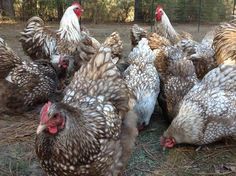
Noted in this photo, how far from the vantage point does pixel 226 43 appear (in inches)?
189

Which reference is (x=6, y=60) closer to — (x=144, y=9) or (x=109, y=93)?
(x=109, y=93)

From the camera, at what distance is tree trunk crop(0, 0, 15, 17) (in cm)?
1301

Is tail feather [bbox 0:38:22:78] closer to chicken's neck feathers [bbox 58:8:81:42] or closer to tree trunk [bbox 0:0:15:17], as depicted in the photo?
chicken's neck feathers [bbox 58:8:81:42]

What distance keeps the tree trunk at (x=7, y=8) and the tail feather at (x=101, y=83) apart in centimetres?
1039

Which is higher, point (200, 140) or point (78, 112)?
point (78, 112)

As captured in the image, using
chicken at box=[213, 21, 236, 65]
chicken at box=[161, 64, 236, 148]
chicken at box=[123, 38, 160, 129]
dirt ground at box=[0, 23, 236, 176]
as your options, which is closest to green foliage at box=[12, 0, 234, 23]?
chicken at box=[123, 38, 160, 129]

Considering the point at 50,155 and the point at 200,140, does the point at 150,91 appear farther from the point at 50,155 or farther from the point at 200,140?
the point at 50,155

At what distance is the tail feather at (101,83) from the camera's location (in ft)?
11.3

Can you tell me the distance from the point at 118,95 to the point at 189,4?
35.3 ft

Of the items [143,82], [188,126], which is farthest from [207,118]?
[143,82]

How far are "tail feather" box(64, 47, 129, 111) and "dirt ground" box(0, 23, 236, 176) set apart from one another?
94cm

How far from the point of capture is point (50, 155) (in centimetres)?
287

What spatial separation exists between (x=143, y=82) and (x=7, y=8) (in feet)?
31.7

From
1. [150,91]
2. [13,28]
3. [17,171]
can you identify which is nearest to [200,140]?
[150,91]
